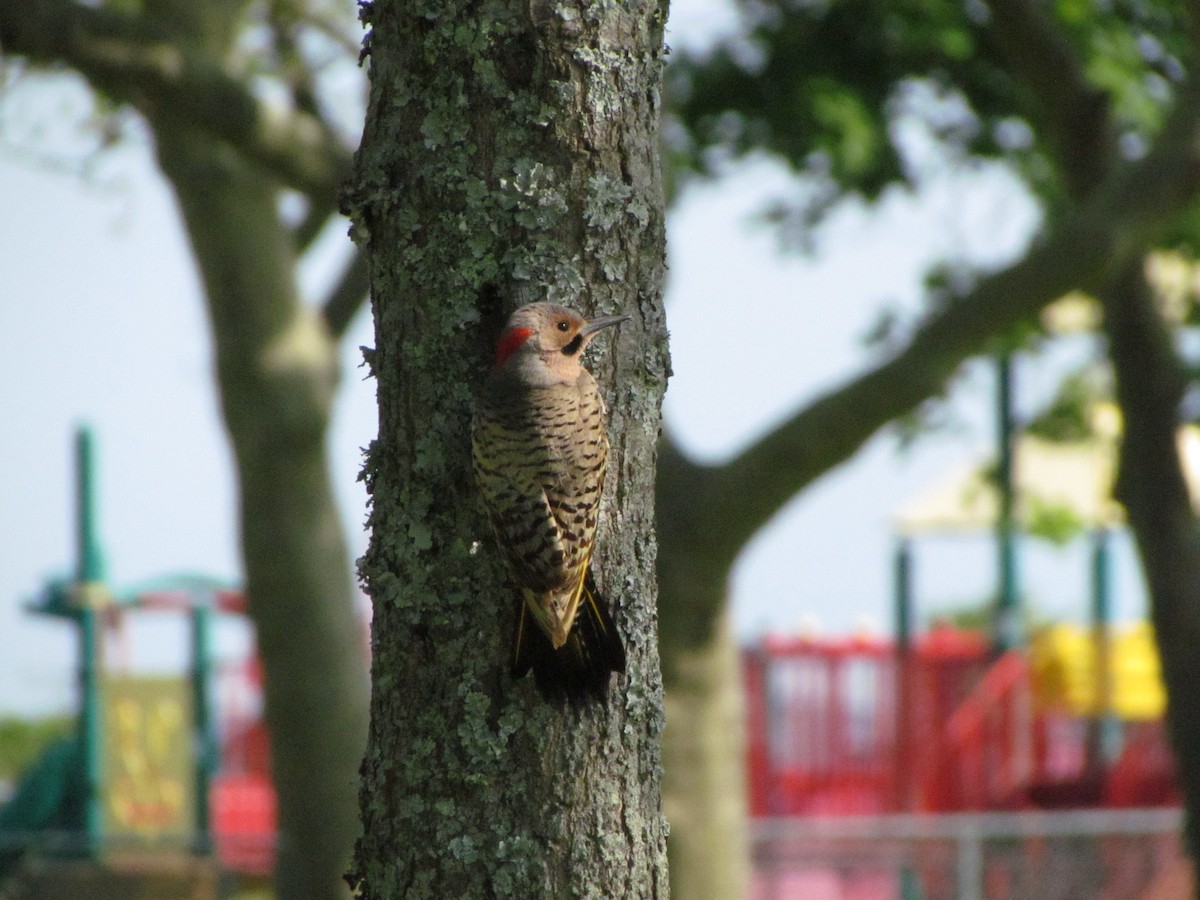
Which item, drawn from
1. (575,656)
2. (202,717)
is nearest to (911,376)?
(575,656)

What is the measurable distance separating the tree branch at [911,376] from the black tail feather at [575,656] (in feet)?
13.2

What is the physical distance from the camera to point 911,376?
22.6 ft

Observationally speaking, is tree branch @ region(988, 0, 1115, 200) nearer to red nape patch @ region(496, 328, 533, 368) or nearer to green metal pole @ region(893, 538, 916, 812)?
green metal pole @ region(893, 538, 916, 812)

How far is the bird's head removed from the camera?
2.94 metres

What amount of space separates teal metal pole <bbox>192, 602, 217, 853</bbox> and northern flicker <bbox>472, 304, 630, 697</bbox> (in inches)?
398

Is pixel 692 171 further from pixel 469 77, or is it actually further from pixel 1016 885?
pixel 469 77

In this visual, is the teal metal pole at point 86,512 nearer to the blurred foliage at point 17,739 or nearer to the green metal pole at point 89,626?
the green metal pole at point 89,626

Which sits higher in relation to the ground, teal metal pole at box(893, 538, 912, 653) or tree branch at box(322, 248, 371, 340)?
tree branch at box(322, 248, 371, 340)

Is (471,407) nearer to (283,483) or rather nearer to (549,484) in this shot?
(549,484)

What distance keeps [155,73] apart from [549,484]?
173 inches

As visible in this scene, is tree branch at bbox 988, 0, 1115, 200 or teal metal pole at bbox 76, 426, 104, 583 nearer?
tree branch at bbox 988, 0, 1115, 200

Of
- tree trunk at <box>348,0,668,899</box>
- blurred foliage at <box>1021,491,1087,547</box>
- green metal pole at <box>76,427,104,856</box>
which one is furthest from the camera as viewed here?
blurred foliage at <box>1021,491,1087,547</box>

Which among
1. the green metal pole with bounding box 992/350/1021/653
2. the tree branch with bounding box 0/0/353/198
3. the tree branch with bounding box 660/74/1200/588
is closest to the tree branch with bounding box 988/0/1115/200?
the tree branch with bounding box 660/74/1200/588


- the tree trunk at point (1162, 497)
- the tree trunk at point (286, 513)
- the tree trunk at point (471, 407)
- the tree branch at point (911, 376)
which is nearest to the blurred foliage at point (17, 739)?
the tree trunk at point (286, 513)
